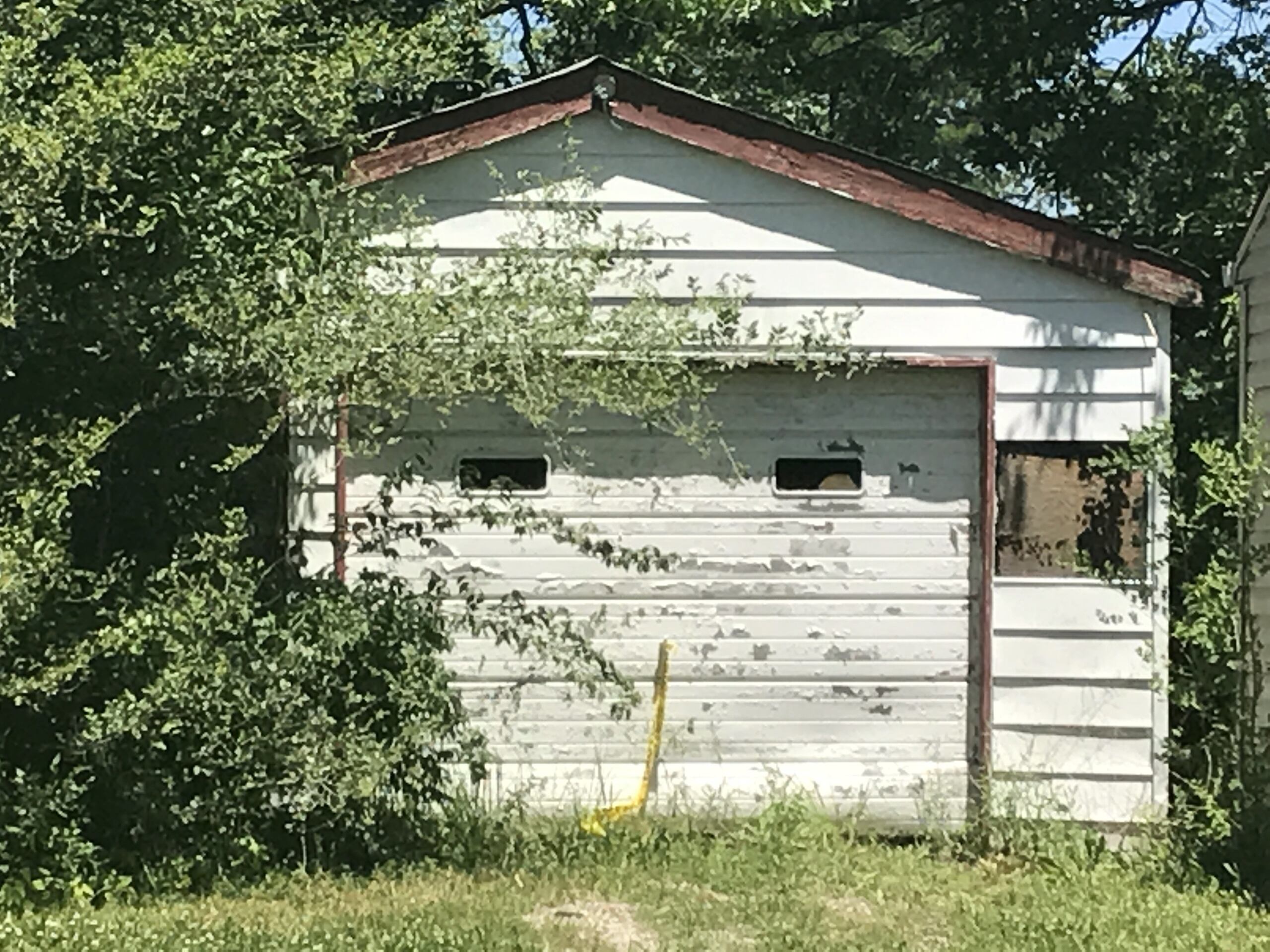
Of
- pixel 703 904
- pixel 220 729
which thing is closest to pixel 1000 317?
pixel 703 904

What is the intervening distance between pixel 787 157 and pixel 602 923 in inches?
145

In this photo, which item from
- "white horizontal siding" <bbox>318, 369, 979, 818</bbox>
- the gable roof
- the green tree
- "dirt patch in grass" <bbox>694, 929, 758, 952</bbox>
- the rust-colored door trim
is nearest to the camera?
"dirt patch in grass" <bbox>694, 929, 758, 952</bbox>

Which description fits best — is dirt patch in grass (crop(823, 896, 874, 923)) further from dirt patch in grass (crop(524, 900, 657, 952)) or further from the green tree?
the green tree

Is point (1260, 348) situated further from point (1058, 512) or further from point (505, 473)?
point (505, 473)

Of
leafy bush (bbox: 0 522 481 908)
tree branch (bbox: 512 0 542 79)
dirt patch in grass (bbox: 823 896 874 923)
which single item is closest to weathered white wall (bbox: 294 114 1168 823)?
dirt patch in grass (bbox: 823 896 874 923)

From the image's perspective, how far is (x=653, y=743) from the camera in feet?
26.2

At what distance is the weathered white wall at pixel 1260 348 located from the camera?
7.66m

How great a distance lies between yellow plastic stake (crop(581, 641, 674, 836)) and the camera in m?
7.94

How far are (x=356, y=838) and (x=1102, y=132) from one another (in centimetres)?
837

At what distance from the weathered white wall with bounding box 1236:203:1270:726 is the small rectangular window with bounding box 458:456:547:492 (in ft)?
11.2

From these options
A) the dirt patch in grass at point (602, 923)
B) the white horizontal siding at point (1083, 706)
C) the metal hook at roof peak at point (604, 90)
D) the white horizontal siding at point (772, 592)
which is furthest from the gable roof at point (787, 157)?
the dirt patch in grass at point (602, 923)

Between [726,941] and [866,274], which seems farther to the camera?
[866,274]

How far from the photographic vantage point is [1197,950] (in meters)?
6.10

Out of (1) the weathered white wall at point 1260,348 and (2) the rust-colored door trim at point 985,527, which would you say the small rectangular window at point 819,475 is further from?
(1) the weathered white wall at point 1260,348
